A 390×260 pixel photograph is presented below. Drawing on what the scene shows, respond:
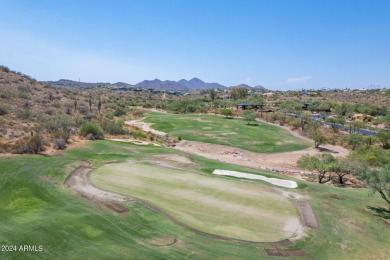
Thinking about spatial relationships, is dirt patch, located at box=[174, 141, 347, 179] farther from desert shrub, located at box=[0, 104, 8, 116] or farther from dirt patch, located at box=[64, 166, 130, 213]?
desert shrub, located at box=[0, 104, 8, 116]

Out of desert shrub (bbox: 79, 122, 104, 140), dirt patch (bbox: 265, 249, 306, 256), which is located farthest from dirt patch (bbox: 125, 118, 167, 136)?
dirt patch (bbox: 265, 249, 306, 256)

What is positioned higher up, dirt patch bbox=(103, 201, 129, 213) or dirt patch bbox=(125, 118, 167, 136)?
dirt patch bbox=(103, 201, 129, 213)

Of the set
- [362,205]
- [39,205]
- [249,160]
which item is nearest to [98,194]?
[39,205]

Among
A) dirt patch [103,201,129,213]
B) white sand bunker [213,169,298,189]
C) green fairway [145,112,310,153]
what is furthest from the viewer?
green fairway [145,112,310,153]

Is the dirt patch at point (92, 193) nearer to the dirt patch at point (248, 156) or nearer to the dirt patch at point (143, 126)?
the dirt patch at point (248, 156)

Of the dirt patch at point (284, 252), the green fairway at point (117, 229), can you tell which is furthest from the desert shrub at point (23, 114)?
the dirt patch at point (284, 252)

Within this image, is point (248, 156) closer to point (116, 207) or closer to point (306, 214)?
point (306, 214)

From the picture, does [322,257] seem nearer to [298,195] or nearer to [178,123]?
[298,195]
